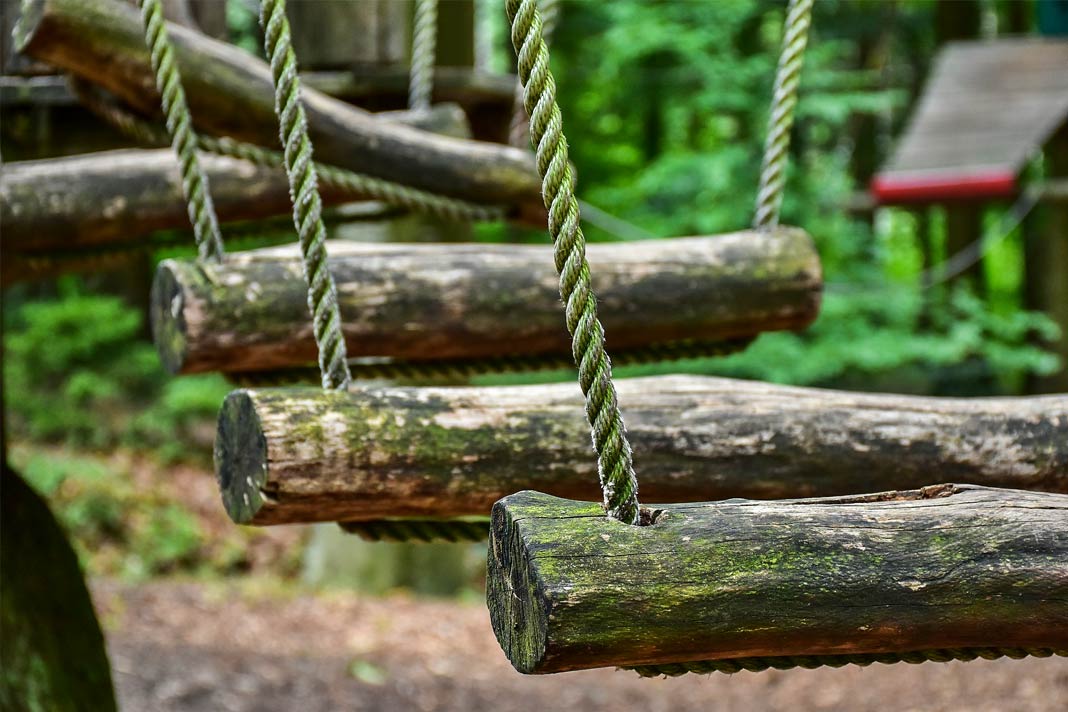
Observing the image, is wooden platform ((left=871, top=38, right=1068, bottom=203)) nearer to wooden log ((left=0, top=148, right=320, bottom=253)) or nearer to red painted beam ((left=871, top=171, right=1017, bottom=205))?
red painted beam ((left=871, top=171, right=1017, bottom=205))

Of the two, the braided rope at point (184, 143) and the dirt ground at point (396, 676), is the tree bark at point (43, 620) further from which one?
the dirt ground at point (396, 676)

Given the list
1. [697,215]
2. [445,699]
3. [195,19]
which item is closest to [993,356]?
[697,215]

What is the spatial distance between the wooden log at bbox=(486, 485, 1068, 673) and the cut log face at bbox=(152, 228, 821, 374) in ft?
3.28

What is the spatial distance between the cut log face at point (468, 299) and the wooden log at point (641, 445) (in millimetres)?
406

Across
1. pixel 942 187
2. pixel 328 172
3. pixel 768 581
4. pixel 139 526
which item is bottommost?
pixel 139 526

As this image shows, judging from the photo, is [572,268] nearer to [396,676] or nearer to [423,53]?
[423,53]

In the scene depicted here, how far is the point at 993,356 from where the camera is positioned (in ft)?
26.6

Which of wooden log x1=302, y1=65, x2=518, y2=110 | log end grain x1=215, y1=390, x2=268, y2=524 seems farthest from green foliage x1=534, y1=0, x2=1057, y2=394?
log end grain x1=215, y1=390, x2=268, y2=524

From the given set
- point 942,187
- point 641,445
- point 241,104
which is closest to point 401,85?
point 241,104

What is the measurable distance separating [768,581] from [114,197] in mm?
2197

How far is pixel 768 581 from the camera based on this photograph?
1.28 metres

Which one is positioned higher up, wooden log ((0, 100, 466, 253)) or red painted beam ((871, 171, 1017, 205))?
wooden log ((0, 100, 466, 253))

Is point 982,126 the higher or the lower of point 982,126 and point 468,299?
the lower

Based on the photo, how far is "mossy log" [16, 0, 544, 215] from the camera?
90.4 inches
